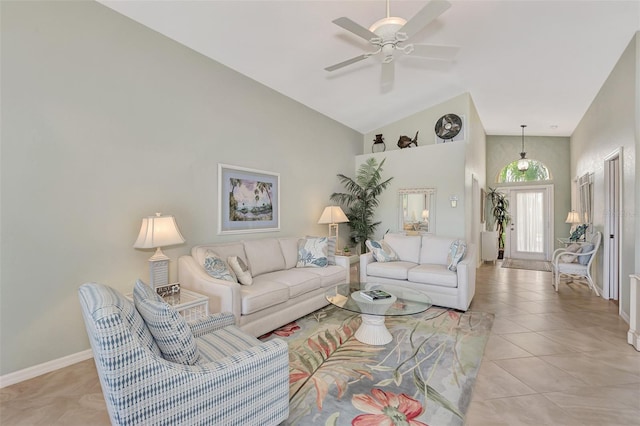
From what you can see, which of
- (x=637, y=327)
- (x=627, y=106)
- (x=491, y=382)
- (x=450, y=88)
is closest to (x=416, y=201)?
(x=450, y=88)

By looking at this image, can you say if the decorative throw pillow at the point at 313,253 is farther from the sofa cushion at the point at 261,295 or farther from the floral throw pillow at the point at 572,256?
the floral throw pillow at the point at 572,256

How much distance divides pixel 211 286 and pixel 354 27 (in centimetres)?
260

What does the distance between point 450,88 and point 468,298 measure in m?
3.54

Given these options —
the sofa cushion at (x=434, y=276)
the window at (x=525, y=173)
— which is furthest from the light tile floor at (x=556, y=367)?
the window at (x=525, y=173)

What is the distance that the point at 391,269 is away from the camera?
4.09m

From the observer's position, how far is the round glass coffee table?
2.57 m

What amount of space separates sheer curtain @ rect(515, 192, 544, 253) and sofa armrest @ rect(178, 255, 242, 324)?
8333 mm

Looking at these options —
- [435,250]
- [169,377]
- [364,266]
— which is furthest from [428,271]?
[169,377]

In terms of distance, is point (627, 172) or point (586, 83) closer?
point (627, 172)

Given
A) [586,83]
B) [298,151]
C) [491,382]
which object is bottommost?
[491,382]

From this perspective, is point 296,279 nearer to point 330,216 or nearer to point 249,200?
point 249,200

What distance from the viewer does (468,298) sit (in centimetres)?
367

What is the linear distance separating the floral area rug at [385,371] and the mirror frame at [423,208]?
2.34m

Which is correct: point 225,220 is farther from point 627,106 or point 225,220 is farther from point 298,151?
point 627,106
